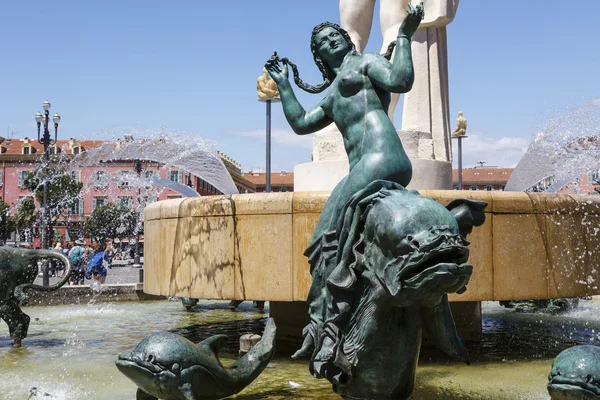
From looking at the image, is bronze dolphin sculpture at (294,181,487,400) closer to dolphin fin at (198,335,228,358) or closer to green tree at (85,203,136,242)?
dolphin fin at (198,335,228,358)

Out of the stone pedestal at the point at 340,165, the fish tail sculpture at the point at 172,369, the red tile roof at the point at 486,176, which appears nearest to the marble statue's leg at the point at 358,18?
the stone pedestal at the point at 340,165

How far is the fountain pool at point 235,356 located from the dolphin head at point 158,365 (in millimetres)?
900

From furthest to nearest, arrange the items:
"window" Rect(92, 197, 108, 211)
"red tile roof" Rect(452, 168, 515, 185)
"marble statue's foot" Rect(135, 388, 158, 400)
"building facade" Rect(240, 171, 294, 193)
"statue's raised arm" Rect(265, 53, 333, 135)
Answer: "building facade" Rect(240, 171, 294, 193) → "red tile roof" Rect(452, 168, 515, 185) → "window" Rect(92, 197, 108, 211) → "marble statue's foot" Rect(135, 388, 158, 400) → "statue's raised arm" Rect(265, 53, 333, 135)

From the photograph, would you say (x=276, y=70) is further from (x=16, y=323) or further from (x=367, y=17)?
(x=367, y=17)

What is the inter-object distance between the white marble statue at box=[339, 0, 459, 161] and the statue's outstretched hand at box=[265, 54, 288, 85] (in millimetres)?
4970

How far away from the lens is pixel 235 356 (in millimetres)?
6227

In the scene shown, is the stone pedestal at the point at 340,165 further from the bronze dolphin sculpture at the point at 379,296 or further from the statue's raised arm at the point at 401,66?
the bronze dolphin sculpture at the point at 379,296

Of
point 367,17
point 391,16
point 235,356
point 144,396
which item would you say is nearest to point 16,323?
point 235,356

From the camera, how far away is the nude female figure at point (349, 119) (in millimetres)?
2961

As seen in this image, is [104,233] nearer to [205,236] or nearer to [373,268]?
[205,236]

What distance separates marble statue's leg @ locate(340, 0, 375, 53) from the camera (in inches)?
335

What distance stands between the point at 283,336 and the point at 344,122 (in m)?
4.12

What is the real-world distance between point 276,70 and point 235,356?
3330 mm

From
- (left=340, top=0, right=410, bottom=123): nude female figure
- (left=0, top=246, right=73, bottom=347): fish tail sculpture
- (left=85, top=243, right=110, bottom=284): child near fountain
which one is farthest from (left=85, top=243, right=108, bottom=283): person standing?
(left=340, top=0, right=410, bottom=123): nude female figure
